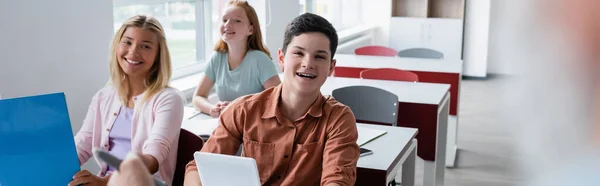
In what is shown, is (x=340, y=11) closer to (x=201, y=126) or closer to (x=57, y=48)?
(x=201, y=126)

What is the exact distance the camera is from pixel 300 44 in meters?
1.69

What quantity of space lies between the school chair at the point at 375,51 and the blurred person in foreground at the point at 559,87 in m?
5.09

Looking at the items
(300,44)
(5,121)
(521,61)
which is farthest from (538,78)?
(300,44)

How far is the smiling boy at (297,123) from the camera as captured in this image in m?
1.68

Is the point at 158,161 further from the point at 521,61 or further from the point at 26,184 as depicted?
the point at 521,61

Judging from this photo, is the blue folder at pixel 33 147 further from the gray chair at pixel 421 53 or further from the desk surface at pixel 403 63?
the gray chair at pixel 421 53

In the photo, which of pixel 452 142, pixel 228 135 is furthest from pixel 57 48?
pixel 452 142

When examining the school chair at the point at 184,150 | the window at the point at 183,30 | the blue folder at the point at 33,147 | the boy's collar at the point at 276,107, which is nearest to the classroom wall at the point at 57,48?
the school chair at the point at 184,150

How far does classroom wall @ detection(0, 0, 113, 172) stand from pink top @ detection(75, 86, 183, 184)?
548mm

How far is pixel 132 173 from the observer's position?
0.18 m

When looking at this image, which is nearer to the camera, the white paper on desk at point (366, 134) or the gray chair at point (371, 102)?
the white paper on desk at point (366, 134)

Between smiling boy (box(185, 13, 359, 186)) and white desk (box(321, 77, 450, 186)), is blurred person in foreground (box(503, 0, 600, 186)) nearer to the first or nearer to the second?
smiling boy (box(185, 13, 359, 186))

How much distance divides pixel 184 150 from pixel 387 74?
221 cm

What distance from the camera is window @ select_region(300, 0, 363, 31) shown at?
7.15 metres
